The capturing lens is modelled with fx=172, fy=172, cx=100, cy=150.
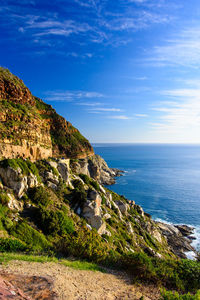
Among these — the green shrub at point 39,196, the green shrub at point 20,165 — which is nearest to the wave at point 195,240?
the green shrub at point 39,196

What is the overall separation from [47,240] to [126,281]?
1071 cm

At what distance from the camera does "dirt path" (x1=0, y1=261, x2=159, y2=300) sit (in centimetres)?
1087

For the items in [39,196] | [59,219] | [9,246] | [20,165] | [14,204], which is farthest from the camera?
[20,165]

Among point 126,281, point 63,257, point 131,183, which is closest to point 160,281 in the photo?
point 126,281

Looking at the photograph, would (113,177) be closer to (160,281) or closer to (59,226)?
(59,226)

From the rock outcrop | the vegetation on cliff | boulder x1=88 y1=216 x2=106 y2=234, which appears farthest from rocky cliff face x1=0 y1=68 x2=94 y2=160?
the rock outcrop

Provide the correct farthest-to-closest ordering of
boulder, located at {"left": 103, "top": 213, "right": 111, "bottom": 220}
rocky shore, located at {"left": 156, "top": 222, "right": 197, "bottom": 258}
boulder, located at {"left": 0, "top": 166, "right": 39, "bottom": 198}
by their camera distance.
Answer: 1. rocky shore, located at {"left": 156, "top": 222, "right": 197, "bottom": 258}
2. boulder, located at {"left": 103, "top": 213, "right": 111, "bottom": 220}
3. boulder, located at {"left": 0, "top": 166, "right": 39, "bottom": 198}

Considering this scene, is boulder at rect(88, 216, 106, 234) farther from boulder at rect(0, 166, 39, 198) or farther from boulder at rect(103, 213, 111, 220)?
boulder at rect(0, 166, 39, 198)

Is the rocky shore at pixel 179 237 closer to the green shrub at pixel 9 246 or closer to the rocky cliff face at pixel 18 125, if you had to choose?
the rocky cliff face at pixel 18 125

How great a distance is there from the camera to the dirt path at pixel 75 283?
10867 millimetres

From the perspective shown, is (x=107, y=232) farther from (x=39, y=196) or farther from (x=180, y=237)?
(x=180, y=237)

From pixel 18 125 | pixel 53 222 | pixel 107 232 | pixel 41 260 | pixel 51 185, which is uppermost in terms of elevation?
pixel 18 125

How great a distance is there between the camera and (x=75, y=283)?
1231 centimetres

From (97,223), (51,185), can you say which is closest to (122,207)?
(97,223)
